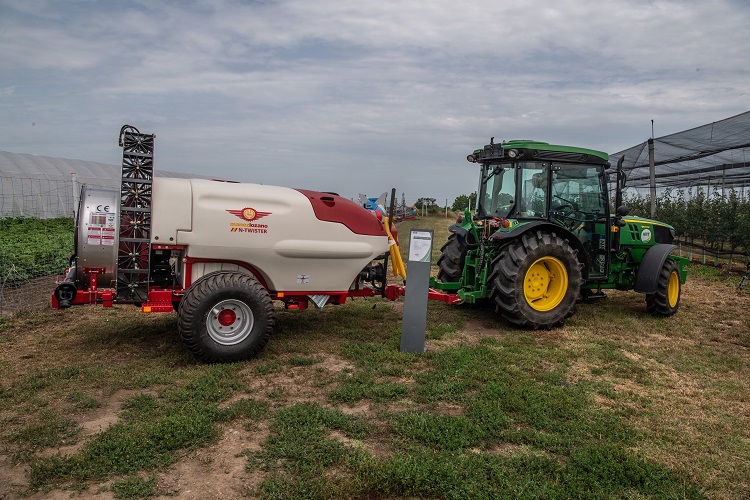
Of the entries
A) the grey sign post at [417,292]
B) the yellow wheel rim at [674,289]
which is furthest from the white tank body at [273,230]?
the yellow wheel rim at [674,289]

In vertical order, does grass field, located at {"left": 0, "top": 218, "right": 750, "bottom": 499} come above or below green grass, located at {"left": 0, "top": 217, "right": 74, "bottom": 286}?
below

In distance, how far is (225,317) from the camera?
496 cm

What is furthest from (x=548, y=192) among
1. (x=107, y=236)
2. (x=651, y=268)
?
(x=107, y=236)

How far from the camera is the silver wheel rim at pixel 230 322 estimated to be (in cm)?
490

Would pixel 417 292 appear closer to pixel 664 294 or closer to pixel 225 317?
pixel 225 317

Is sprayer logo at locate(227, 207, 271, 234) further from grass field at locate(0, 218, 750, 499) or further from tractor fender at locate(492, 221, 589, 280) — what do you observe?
tractor fender at locate(492, 221, 589, 280)

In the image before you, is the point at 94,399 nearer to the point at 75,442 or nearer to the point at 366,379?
the point at 75,442

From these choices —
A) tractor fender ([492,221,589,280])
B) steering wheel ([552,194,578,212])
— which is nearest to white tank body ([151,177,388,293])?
tractor fender ([492,221,589,280])

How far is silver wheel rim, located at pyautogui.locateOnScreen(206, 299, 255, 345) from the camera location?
16.1 feet

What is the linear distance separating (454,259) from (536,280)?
3.83 ft

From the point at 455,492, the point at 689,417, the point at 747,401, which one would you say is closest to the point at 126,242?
the point at 455,492

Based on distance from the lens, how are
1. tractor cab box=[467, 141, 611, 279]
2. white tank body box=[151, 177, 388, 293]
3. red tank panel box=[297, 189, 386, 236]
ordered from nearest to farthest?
white tank body box=[151, 177, 388, 293] → red tank panel box=[297, 189, 386, 236] → tractor cab box=[467, 141, 611, 279]

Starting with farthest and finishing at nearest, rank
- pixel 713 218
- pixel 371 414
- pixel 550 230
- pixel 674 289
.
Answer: pixel 713 218, pixel 674 289, pixel 550 230, pixel 371 414

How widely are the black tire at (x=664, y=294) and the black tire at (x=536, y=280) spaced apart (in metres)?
1.39
